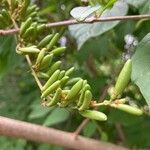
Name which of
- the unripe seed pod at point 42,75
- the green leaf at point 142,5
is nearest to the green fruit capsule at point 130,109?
the unripe seed pod at point 42,75

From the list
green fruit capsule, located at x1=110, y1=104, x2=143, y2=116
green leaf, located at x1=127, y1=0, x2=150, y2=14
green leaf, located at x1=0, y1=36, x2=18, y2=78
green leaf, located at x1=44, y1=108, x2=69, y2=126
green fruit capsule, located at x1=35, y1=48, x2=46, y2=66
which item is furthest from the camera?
green leaf, located at x1=44, y1=108, x2=69, y2=126

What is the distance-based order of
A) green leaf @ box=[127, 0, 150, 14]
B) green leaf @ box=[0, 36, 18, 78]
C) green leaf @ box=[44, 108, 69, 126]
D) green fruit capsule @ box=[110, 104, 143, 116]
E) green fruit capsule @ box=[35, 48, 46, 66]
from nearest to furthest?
green fruit capsule @ box=[110, 104, 143, 116] → green fruit capsule @ box=[35, 48, 46, 66] → green leaf @ box=[127, 0, 150, 14] → green leaf @ box=[0, 36, 18, 78] → green leaf @ box=[44, 108, 69, 126]

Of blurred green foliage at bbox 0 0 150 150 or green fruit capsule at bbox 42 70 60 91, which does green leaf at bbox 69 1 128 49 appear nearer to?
blurred green foliage at bbox 0 0 150 150

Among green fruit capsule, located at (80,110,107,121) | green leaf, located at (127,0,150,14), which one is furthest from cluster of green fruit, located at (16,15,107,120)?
green leaf, located at (127,0,150,14)

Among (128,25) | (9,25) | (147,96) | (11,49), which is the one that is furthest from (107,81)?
(147,96)

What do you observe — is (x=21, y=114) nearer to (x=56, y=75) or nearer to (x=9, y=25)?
(x=9, y=25)

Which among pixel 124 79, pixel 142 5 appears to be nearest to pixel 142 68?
pixel 124 79

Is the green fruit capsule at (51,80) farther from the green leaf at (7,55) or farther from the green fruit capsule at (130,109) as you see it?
the green leaf at (7,55)
